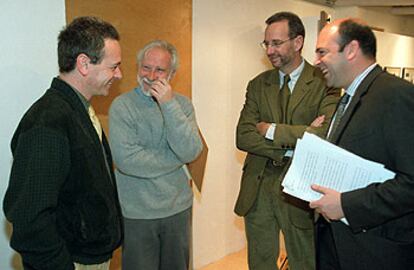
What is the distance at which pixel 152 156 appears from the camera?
1888 millimetres

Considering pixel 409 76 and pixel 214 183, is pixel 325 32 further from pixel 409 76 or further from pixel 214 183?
pixel 409 76

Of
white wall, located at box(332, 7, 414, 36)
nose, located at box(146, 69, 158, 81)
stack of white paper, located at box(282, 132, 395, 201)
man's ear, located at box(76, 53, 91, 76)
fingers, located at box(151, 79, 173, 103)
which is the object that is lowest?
stack of white paper, located at box(282, 132, 395, 201)

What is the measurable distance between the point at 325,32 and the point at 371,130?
0.49m

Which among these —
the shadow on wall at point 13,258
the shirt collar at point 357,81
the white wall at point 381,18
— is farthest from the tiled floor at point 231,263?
the white wall at point 381,18

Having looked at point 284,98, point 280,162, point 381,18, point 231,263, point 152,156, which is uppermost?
point 381,18

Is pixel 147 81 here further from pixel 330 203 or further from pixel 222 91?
pixel 222 91

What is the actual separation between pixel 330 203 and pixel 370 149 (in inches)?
10.0

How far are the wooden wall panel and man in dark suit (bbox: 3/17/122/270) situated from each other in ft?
2.86

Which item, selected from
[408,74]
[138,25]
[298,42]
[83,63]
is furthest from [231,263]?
[408,74]

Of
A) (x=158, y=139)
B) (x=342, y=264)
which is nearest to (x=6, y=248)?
(x=158, y=139)

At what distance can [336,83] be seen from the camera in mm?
1727

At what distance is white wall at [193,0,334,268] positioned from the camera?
3.04m

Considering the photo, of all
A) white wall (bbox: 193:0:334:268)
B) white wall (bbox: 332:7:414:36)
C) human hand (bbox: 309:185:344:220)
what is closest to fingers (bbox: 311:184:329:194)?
human hand (bbox: 309:185:344:220)

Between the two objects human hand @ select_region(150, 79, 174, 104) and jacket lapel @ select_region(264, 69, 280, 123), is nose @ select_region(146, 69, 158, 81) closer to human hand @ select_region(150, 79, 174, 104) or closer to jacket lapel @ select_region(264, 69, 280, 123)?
human hand @ select_region(150, 79, 174, 104)
